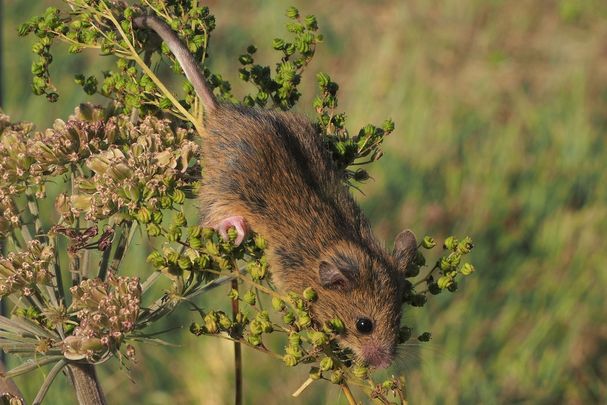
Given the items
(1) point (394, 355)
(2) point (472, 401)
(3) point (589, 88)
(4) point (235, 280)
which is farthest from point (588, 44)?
(4) point (235, 280)

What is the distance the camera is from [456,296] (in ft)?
25.4

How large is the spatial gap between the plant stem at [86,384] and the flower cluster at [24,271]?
1.05ft

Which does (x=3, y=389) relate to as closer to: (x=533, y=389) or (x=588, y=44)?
(x=533, y=389)

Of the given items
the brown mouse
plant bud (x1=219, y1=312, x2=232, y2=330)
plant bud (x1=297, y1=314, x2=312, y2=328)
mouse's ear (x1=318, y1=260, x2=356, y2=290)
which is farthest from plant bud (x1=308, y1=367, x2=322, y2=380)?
mouse's ear (x1=318, y1=260, x2=356, y2=290)

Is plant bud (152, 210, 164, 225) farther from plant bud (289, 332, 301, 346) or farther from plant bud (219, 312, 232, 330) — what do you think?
plant bud (289, 332, 301, 346)

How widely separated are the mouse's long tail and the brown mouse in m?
0.28

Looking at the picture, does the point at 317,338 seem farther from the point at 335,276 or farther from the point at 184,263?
the point at 335,276

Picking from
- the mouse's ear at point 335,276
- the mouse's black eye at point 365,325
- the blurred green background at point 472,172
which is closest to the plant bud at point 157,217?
the mouse's ear at point 335,276

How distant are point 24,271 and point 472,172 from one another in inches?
249

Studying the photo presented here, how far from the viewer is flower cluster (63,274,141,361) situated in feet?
9.91

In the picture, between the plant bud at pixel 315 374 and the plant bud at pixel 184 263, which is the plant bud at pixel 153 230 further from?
the plant bud at pixel 315 374

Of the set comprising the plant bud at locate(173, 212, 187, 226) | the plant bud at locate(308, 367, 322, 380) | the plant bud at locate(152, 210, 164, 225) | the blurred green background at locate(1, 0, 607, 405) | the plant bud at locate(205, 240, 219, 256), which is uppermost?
the blurred green background at locate(1, 0, 607, 405)

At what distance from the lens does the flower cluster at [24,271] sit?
312cm

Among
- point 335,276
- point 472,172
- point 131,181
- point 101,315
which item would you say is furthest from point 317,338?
point 472,172
